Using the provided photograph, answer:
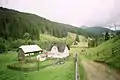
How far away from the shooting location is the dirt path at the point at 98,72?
1.73 metres

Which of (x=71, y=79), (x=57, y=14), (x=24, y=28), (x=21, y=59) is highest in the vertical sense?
(x=57, y=14)

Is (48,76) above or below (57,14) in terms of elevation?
below

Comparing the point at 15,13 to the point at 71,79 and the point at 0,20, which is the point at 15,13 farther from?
the point at 71,79

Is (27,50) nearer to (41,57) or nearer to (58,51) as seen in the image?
(41,57)

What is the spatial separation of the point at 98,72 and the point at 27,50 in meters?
0.57

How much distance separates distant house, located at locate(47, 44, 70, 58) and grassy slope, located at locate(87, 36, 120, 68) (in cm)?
18

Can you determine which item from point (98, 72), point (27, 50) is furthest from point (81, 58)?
point (27, 50)

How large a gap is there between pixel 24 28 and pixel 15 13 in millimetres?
142

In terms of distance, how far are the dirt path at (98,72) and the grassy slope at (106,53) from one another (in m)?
0.05

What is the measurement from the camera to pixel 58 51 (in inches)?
67.6

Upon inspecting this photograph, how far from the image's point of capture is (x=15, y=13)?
1.80 metres

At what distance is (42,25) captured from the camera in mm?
1786

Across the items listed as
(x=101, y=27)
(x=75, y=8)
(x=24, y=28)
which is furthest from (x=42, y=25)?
(x=101, y=27)

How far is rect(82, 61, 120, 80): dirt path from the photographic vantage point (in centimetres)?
173
